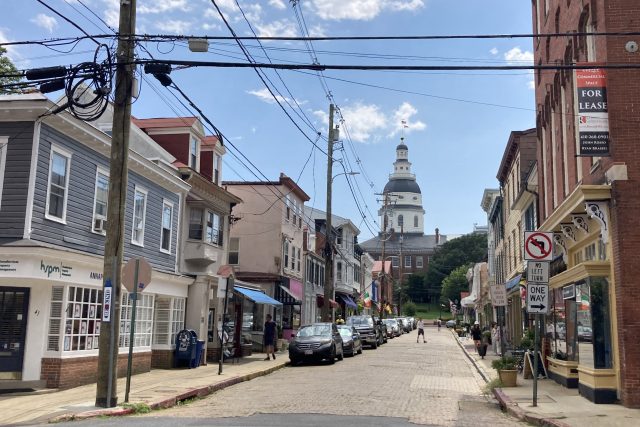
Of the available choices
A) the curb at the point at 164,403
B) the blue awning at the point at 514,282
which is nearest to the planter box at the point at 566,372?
the curb at the point at 164,403

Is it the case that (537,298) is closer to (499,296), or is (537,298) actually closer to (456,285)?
(499,296)

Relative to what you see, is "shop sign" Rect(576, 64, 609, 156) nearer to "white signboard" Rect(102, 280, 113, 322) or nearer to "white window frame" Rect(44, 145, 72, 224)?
"white signboard" Rect(102, 280, 113, 322)

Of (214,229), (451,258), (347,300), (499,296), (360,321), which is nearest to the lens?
(499,296)

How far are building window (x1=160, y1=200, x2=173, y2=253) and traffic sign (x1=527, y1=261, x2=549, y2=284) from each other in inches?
496

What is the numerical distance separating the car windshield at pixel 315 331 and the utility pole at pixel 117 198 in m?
13.7

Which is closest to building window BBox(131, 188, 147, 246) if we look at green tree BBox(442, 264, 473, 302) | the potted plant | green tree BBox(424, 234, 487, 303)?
the potted plant

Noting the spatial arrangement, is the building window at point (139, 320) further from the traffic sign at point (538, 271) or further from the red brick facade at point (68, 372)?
the traffic sign at point (538, 271)

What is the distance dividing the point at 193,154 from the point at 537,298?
14.9 metres

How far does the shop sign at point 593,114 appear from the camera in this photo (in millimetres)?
12992

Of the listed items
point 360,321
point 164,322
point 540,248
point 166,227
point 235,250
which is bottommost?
point 164,322

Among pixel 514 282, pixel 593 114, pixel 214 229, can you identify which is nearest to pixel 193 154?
pixel 214 229

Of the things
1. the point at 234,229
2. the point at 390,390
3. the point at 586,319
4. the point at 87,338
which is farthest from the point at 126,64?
the point at 234,229

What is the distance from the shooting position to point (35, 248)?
13938mm

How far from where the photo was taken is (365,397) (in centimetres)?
1402
